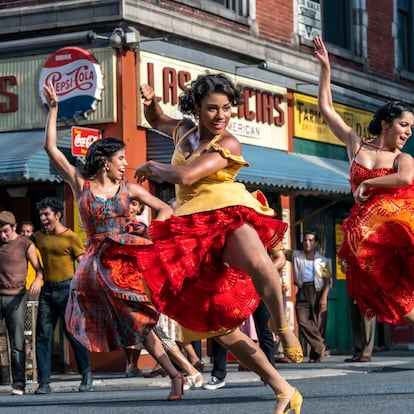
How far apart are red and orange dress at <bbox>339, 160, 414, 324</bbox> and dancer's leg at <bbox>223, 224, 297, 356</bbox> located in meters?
1.49

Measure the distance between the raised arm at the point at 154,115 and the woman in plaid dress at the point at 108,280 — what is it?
4.84 feet

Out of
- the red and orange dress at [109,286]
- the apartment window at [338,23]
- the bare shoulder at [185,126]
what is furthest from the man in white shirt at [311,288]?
the bare shoulder at [185,126]

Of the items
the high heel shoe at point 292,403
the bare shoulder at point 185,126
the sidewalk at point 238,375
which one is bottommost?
the sidewalk at point 238,375

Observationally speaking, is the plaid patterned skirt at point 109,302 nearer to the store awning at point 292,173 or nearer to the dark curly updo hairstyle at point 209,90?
the dark curly updo hairstyle at point 209,90

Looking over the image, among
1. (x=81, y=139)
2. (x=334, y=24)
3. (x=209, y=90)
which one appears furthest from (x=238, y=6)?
(x=209, y=90)

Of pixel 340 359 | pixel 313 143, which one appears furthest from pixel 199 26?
pixel 340 359

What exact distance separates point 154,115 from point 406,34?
17197 millimetres

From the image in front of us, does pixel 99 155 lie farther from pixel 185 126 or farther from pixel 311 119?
pixel 311 119

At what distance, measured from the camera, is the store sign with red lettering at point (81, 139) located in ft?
51.0

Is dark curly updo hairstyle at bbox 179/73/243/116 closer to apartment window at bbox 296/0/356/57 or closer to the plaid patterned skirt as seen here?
the plaid patterned skirt

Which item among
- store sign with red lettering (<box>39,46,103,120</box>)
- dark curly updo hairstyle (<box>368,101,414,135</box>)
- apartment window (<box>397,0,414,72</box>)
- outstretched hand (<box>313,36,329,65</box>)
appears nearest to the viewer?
outstretched hand (<box>313,36,329,65</box>)

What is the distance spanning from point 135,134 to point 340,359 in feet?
15.6

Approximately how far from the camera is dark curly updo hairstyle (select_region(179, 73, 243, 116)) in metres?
7.68

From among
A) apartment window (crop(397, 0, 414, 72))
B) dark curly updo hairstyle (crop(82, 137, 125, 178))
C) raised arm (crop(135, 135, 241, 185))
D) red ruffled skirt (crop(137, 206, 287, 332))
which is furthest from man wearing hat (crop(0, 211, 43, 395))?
apartment window (crop(397, 0, 414, 72))
